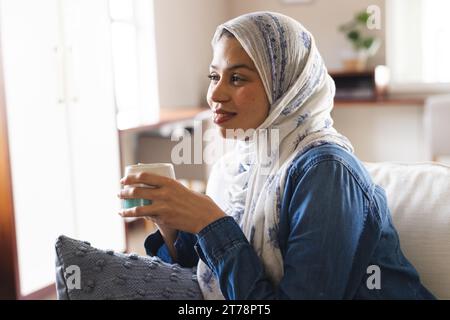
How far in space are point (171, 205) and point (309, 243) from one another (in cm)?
23

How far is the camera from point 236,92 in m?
1.08

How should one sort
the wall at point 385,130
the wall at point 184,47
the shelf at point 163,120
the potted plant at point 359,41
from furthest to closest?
the wall at point 385,130, the potted plant at point 359,41, the wall at point 184,47, the shelf at point 163,120

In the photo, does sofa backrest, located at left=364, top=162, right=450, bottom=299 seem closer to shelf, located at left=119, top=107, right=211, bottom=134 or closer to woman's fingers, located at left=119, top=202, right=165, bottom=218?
woman's fingers, located at left=119, top=202, right=165, bottom=218

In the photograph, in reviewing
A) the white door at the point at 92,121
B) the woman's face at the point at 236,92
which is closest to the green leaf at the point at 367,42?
the white door at the point at 92,121

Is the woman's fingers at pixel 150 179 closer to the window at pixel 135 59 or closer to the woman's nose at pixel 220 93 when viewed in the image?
the woman's nose at pixel 220 93

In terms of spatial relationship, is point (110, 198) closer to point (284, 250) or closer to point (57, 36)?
point (57, 36)

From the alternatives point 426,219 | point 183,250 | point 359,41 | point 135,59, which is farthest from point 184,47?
point 426,219

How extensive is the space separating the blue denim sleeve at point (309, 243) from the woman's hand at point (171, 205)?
0.07 ft

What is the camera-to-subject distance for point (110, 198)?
3.03m

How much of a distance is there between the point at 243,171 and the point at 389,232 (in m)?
0.38

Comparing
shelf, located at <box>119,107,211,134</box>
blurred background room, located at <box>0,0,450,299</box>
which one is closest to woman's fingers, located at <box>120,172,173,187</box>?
blurred background room, located at <box>0,0,450,299</box>

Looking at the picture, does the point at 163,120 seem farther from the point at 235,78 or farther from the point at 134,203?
the point at 134,203

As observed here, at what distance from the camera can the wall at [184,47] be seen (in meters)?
4.42
